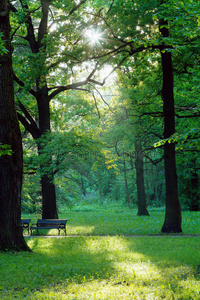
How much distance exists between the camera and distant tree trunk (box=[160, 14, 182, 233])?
14.7 metres

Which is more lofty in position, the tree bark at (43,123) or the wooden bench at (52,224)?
the tree bark at (43,123)

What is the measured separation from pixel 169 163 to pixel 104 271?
830 cm

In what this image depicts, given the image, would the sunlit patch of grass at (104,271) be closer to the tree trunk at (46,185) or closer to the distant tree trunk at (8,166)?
the distant tree trunk at (8,166)

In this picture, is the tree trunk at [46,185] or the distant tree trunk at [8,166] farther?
the tree trunk at [46,185]

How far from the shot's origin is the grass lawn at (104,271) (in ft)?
19.4

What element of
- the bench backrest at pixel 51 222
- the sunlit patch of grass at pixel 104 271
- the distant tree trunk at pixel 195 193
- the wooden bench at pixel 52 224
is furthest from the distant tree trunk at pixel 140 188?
the sunlit patch of grass at pixel 104 271

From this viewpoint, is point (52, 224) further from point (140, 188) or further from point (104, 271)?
point (140, 188)

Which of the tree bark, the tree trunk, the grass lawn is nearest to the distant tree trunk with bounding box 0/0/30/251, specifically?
the grass lawn

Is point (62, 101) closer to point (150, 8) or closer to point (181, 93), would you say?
point (181, 93)

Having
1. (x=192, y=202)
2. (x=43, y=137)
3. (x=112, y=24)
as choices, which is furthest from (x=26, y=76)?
(x=192, y=202)

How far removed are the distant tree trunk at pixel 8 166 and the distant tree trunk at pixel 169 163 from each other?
23.0ft

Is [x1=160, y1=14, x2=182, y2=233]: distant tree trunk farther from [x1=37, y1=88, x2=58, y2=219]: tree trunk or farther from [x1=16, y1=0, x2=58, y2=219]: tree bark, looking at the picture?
[x1=16, y1=0, x2=58, y2=219]: tree bark

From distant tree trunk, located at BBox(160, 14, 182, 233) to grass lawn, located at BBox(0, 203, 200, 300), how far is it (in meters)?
2.77

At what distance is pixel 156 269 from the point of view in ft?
24.6
